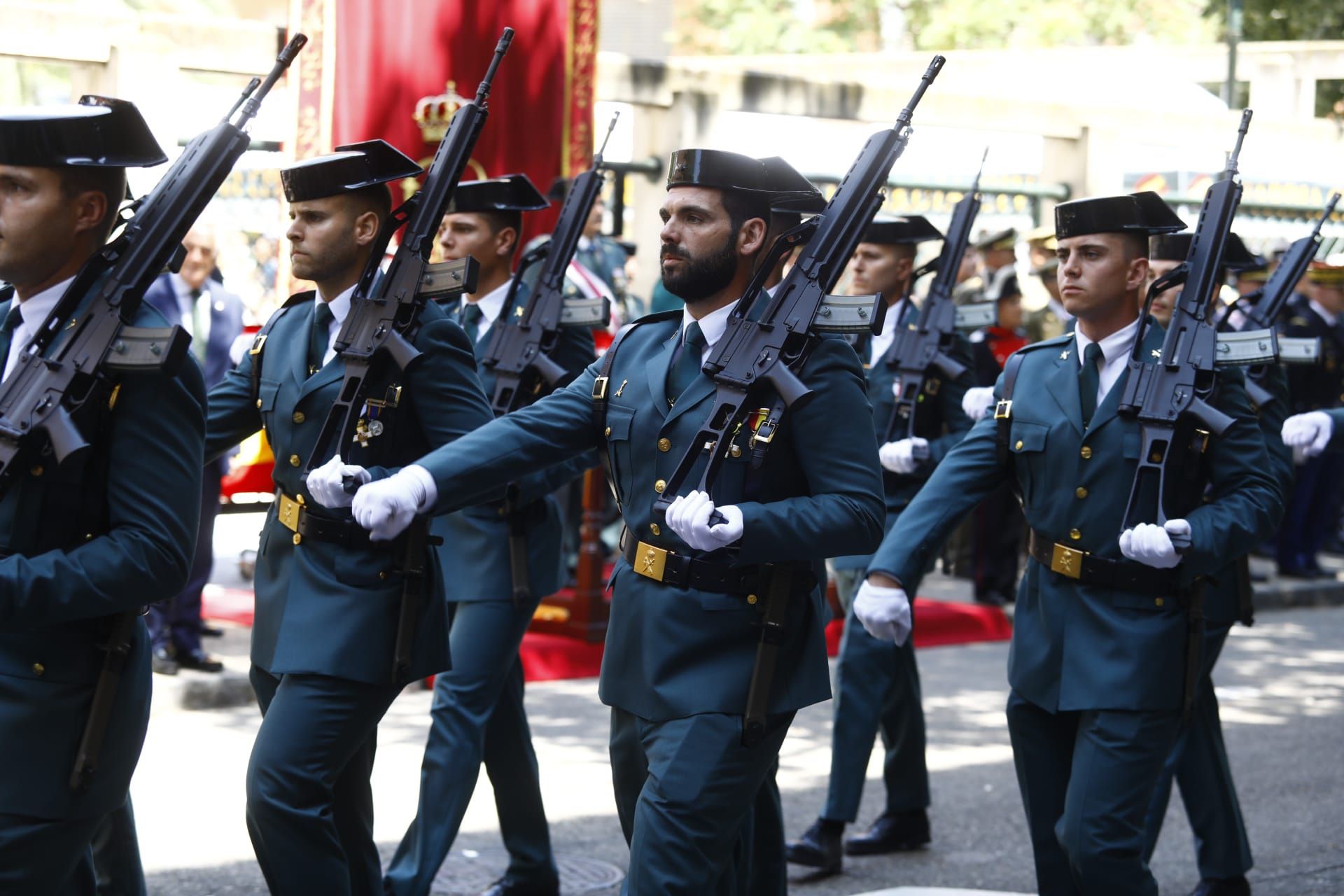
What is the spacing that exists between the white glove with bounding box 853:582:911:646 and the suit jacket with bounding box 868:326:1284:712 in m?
0.08

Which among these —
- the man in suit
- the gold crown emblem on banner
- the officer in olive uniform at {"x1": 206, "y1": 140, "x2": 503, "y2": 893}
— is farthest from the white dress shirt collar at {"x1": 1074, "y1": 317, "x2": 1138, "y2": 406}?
the gold crown emblem on banner

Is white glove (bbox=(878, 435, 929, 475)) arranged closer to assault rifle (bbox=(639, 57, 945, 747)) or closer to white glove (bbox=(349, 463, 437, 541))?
assault rifle (bbox=(639, 57, 945, 747))

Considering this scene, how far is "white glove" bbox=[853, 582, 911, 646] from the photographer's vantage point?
4.80 m

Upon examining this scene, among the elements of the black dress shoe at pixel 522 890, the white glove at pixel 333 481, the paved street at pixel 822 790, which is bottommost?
the paved street at pixel 822 790

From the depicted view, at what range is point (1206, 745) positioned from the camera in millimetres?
6004

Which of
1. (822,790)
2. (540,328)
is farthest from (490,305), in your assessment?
(822,790)

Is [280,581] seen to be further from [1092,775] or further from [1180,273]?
[1180,273]

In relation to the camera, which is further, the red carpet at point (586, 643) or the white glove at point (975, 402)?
the red carpet at point (586, 643)

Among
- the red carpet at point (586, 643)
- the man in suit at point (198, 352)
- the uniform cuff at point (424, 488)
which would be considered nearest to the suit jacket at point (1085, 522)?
the uniform cuff at point (424, 488)

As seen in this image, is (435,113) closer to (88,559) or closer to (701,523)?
(701,523)

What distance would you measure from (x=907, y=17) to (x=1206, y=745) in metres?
36.6

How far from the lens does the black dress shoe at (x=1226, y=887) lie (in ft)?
19.3

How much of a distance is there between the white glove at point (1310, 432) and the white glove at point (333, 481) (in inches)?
147

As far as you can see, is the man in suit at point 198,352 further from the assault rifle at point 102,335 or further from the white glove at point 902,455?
the assault rifle at point 102,335
